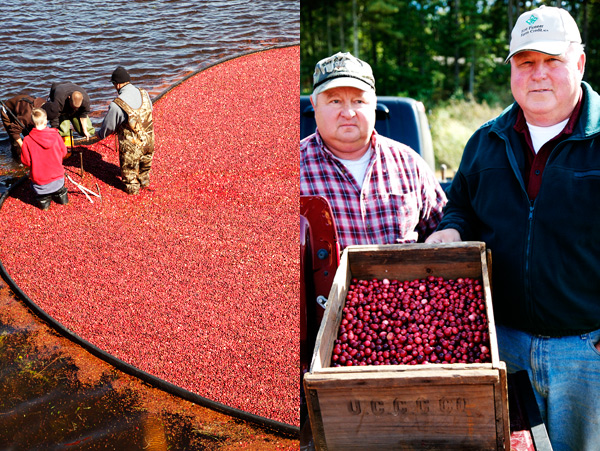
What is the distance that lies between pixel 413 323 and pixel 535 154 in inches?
26.0

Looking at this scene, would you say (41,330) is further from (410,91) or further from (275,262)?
(410,91)

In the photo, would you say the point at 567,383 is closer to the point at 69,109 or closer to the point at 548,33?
the point at 548,33

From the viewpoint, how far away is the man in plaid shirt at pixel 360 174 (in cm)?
223

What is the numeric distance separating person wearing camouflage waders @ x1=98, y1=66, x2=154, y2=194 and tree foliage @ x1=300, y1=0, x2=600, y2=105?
33.8ft

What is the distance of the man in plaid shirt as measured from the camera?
2.23 meters

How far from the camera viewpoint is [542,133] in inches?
71.9

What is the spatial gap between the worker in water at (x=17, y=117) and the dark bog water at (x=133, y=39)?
0.04m

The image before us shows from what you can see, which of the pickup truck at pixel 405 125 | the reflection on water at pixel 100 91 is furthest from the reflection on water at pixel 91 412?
the pickup truck at pixel 405 125

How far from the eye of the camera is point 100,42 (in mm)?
2516

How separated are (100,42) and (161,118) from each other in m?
0.43

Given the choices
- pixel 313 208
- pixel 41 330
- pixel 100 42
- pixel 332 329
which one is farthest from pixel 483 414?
pixel 100 42

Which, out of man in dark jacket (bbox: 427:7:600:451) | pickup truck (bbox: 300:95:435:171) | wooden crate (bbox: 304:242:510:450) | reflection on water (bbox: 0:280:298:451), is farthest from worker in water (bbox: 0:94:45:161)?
man in dark jacket (bbox: 427:7:600:451)

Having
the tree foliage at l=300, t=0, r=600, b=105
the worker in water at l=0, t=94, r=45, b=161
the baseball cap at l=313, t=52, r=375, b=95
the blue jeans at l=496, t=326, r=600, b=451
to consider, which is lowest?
the tree foliage at l=300, t=0, r=600, b=105

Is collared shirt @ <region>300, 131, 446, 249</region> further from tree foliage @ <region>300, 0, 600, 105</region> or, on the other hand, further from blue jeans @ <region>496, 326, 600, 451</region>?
tree foliage @ <region>300, 0, 600, 105</region>
